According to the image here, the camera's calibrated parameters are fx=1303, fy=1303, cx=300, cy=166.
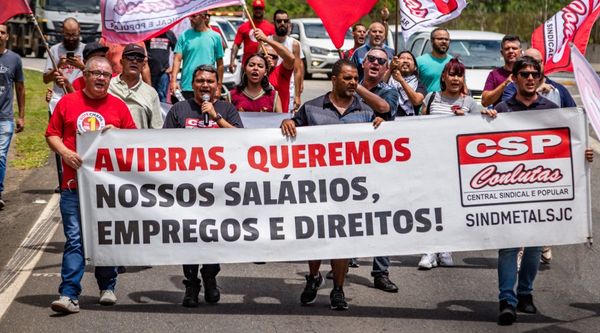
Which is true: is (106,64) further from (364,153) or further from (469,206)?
(469,206)

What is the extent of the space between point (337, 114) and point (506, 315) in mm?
1840

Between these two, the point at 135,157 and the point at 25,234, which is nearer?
the point at 135,157

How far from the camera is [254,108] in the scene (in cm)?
1119

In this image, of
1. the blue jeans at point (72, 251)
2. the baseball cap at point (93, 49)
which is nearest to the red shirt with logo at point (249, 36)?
the baseball cap at point (93, 49)

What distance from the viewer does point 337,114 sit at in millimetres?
9180

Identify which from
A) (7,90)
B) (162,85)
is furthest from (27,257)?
(162,85)

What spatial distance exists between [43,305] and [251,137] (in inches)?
73.6

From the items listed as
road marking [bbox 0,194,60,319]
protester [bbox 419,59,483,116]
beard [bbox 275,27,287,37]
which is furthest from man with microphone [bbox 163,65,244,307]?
beard [bbox 275,27,287,37]

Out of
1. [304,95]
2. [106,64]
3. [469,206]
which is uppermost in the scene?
[106,64]

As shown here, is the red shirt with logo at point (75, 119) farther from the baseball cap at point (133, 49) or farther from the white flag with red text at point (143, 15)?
the white flag with red text at point (143, 15)

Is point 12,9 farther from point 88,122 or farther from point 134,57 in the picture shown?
point 88,122

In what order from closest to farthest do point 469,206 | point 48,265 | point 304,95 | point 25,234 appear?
point 469,206 → point 48,265 → point 25,234 → point 304,95

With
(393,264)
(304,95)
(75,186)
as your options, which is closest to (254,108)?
(393,264)

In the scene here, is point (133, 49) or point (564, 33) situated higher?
point (133, 49)
